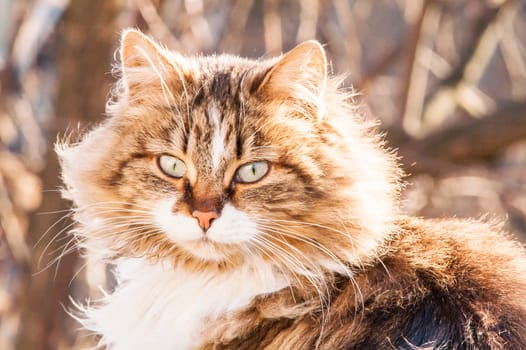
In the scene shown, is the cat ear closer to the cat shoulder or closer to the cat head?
the cat head

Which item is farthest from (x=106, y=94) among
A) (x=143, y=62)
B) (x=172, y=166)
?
(x=172, y=166)

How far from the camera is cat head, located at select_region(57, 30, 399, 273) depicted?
6.22 feet

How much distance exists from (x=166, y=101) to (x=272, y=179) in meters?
0.36

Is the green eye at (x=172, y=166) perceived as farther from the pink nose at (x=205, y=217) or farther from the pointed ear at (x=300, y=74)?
the pointed ear at (x=300, y=74)

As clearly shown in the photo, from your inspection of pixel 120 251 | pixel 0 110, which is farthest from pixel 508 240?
pixel 0 110

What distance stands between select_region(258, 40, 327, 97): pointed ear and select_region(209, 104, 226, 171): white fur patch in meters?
0.14

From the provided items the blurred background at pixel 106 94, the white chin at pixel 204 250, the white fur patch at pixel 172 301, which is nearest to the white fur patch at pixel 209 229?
the white chin at pixel 204 250

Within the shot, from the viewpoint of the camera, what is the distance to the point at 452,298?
5.90 ft

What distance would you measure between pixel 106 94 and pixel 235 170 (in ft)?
6.18

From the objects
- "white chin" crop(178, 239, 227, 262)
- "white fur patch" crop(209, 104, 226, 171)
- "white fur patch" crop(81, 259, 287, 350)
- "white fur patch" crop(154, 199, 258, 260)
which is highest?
"white fur patch" crop(209, 104, 226, 171)

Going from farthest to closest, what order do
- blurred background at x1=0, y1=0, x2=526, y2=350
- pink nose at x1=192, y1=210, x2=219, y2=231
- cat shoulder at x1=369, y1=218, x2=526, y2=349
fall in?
blurred background at x1=0, y1=0, x2=526, y2=350 → pink nose at x1=192, y1=210, x2=219, y2=231 → cat shoulder at x1=369, y1=218, x2=526, y2=349

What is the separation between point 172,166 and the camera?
195cm

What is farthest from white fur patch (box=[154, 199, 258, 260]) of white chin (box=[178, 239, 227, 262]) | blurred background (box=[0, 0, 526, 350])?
blurred background (box=[0, 0, 526, 350])

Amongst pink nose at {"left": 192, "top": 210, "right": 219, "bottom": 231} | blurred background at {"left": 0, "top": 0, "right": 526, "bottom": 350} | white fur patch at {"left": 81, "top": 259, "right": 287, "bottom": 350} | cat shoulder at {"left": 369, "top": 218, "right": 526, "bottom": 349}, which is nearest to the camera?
cat shoulder at {"left": 369, "top": 218, "right": 526, "bottom": 349}
